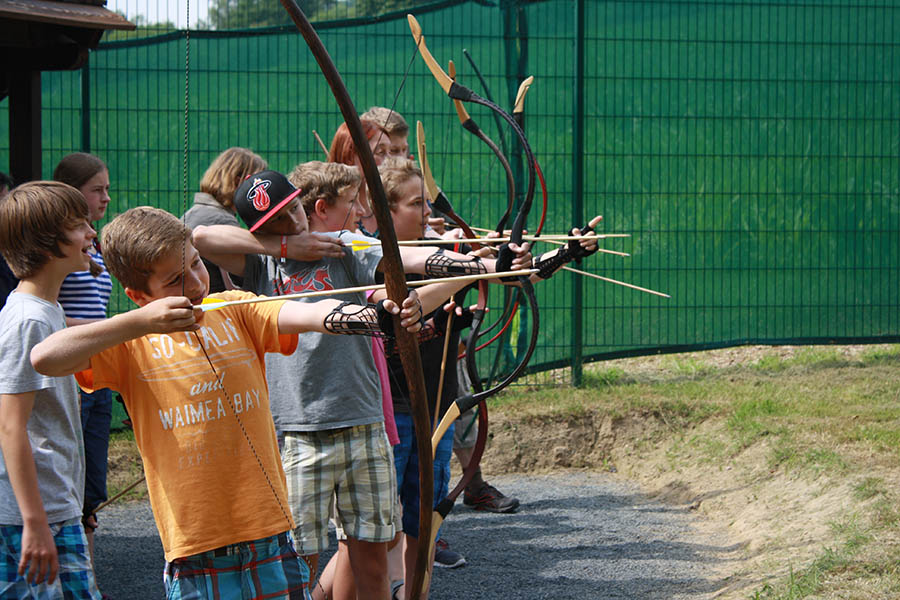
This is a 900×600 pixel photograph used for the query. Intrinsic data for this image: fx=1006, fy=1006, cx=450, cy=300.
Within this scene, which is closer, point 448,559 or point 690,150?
point 448,559

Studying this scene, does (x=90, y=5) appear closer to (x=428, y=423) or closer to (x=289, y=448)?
(x=289, y=448)

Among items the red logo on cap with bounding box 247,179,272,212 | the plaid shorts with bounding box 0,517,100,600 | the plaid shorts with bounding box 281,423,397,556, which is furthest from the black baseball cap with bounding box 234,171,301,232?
the plaid shorts with bounding box 0,517,100,600

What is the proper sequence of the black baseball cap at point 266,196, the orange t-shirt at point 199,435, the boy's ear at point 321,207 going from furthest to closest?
1. the boy's ear at point 321,207
2. the black baseball cap at point 266,196
3. the orange t-shirt at point 199,435

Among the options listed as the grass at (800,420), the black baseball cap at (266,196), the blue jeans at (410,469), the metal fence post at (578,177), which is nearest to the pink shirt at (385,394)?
the blue jeans at (410,469)

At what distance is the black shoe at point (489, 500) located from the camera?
15.5 feet

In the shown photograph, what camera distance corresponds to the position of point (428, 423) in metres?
2.17

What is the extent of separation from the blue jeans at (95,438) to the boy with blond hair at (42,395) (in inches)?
43.9

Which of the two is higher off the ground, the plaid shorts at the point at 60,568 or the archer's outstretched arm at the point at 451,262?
the archer's outstretched arm at the point at 451,262

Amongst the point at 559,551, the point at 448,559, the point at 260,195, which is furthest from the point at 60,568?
the point at 559,551

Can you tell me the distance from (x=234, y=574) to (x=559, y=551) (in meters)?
2.26

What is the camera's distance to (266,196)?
8.35 feet

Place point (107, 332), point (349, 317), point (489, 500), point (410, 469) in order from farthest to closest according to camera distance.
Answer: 1. point (489, 500)
2. point (410, 469)
3. point (349, 317)
4. point (107, 332)

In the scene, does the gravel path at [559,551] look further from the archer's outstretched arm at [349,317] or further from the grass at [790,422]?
the archer's outstretched arm at [349,317]

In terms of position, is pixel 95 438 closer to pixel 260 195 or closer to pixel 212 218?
pixel 212 218
